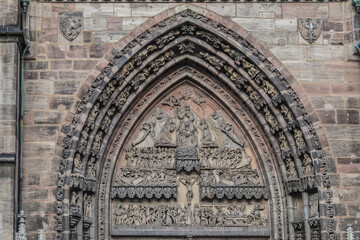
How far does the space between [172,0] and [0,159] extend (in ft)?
16.5

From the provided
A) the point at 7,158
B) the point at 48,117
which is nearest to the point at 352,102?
the point at 48,117

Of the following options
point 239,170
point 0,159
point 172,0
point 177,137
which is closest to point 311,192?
point 239,170

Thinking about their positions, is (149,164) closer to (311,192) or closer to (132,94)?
(132,94)

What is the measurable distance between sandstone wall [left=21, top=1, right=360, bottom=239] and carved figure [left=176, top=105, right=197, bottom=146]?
222 centimetres

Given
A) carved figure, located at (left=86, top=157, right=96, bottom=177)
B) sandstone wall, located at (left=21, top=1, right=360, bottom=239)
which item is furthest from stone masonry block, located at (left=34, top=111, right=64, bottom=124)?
carved figure, located at (left=86, top=157, right=96, bottom=177)

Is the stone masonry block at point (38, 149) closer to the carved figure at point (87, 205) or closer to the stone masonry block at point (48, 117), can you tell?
the stone masonry block at point (48, 117)

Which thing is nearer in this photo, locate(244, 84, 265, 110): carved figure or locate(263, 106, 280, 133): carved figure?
locate(263, 106, 280, 133): carved figure

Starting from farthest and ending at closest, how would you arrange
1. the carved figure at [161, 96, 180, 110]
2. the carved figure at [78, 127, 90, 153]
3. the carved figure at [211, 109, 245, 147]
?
the carved figure at [161, 96, 180, 110]
the carved figure at [211, 109, 245, 147]
the carved figure at [78, 127, 90, 153]

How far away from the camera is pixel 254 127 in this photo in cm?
1959

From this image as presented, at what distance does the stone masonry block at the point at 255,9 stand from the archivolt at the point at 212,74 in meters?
0.39

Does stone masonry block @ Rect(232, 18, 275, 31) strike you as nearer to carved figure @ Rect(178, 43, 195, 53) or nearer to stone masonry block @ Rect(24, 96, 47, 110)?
carved figure @ Rect(178, 43, 195, 53)

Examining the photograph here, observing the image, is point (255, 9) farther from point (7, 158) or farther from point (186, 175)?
point (7, 158)

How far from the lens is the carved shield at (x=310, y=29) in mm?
18938

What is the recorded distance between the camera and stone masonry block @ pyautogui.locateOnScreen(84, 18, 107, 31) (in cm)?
1870
